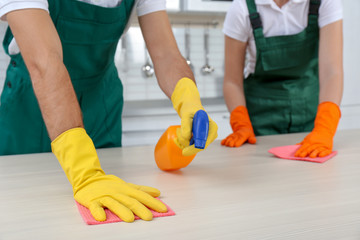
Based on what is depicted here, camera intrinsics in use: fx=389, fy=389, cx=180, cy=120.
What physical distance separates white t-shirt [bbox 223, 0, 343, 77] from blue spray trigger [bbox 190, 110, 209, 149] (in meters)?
0.85

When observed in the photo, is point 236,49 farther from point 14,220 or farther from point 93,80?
point 14,220

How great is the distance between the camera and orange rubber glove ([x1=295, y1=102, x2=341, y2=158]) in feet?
3.69

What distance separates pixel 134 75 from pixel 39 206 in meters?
1.97

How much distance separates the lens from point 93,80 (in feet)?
4.63

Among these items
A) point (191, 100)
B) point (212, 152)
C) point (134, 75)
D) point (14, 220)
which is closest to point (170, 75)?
point (191, 100)

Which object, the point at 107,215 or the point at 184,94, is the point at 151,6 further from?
the point at 107,215

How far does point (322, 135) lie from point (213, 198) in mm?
607

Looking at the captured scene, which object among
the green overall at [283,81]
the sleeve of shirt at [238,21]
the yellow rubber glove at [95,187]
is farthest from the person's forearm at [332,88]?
the yellow rubber glove at [95,187]

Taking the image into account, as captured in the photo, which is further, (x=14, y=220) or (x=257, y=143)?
(x=257, y=143)

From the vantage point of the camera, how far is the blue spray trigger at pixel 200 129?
0.81 meters

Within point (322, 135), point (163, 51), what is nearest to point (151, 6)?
point (163, 51)

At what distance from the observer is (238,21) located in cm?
158

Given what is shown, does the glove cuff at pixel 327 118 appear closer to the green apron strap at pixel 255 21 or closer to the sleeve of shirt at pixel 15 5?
the green apron strap at pixel 255 21

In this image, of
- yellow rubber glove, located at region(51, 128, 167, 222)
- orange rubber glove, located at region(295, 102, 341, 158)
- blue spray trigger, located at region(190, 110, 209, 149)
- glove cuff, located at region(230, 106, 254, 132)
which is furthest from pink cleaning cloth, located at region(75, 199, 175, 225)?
glove cuff, located at region(230, 106, 254, 132)
